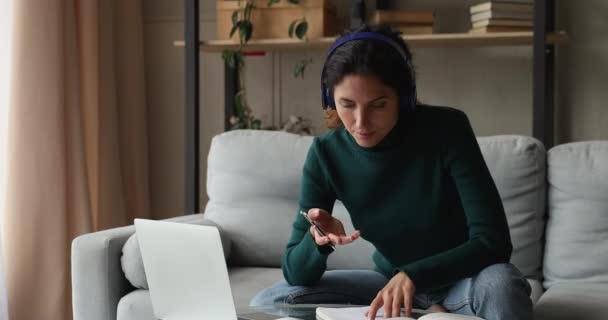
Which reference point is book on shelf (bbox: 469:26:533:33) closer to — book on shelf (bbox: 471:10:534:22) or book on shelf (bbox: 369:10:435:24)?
book on shelf (bbox: 471:10:534:22)

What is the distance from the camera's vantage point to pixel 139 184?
3252mm

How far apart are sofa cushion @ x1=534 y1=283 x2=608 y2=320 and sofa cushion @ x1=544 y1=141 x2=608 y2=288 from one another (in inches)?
2.6

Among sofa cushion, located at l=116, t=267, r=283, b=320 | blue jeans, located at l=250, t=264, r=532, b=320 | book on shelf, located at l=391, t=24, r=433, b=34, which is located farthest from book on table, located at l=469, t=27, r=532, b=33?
blue jeans, located at l=250, t=264, r=532, b=320

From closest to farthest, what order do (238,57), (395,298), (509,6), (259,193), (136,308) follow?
(395,298) < (136,308) < (259,193) < (509,6) < (238,57)

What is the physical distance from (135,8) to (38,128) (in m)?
0.80

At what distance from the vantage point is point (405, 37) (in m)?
2.77

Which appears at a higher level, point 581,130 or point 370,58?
point 370,58

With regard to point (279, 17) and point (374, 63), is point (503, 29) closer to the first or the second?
point (279, 17)

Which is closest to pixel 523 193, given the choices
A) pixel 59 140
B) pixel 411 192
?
pixel 411 192

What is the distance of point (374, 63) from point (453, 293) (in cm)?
45

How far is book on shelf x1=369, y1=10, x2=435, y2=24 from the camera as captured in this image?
2.76 metres

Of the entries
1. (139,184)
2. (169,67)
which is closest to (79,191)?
(139,184)

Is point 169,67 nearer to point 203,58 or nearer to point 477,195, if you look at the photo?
point 203,58

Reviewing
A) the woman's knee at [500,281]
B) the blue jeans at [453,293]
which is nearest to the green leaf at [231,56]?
the blue jeans at [453,293]
